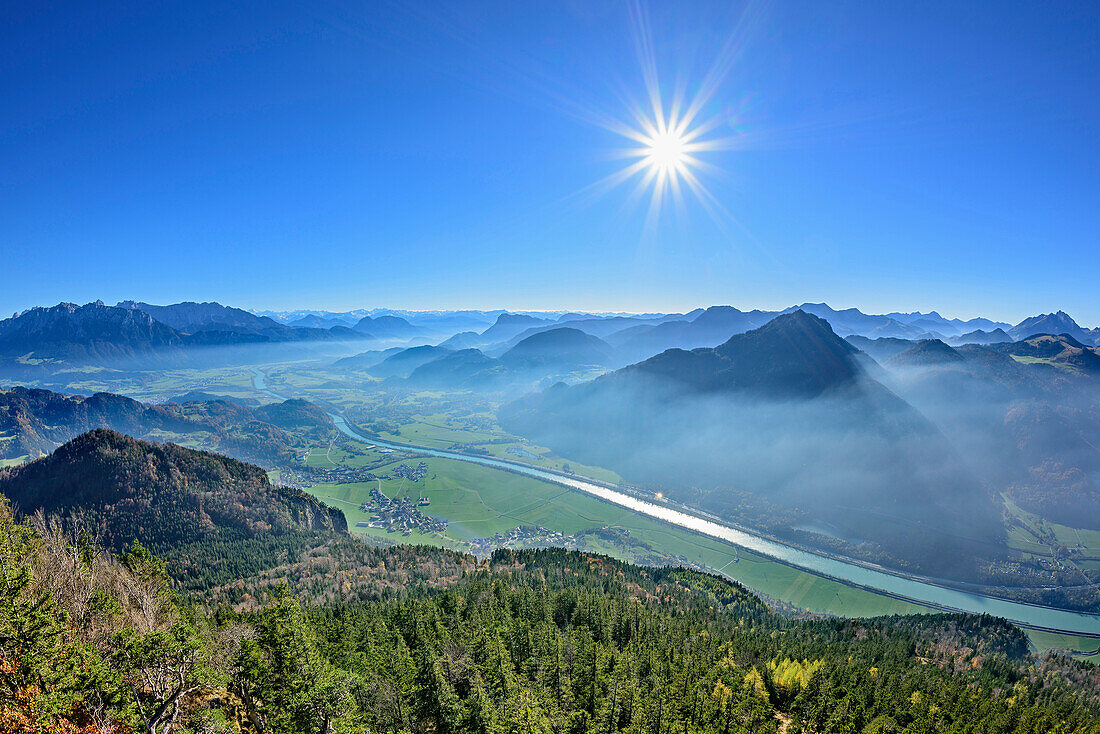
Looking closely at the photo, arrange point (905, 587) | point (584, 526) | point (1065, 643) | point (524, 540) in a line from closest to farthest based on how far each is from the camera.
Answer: point (1065, 643), point (905, 587), point (524, 540), point (584, 526)

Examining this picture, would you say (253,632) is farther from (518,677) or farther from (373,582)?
(373,582)

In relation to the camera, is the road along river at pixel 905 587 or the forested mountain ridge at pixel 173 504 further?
the road along river at pixel 905 587

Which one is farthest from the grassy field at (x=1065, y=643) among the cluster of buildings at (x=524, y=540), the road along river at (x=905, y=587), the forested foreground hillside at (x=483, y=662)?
the cluster of buildings at (x=524, y=540)

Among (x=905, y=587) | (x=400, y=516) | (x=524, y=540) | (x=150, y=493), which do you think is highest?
(x=150, y=493)

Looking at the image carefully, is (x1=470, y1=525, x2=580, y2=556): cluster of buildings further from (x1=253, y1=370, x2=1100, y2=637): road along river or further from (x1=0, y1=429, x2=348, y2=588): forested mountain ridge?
(x1=253, y1=370, x2=1100, y2=637): road along river

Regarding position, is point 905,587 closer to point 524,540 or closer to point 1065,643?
point 1065,643

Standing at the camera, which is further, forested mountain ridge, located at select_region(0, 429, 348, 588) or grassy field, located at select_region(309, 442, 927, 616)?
grassy field, located at select_region(309, 442, 927, 616)

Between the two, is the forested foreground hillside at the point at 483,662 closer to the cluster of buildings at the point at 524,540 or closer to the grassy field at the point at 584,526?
the grassy field at the point at 584,526

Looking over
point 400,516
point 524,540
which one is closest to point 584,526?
point 524,540

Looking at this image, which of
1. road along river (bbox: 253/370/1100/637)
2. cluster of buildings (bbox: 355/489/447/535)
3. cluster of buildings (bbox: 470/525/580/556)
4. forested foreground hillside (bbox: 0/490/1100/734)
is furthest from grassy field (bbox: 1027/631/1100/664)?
cluster of buildings (bbox: 355/489/447/535)
